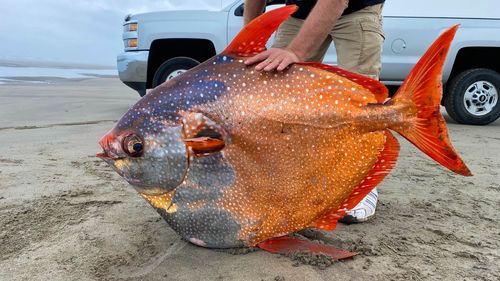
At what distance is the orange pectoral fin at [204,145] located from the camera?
63.5 inches

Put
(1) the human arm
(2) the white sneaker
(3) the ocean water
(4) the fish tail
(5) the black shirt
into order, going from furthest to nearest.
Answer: (3) the ocean water, (5) the black shirt, (2) the white sneaker, (1) the human arm, (4) the fish tail

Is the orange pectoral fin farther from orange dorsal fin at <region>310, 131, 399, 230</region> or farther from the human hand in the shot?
orange dorsal fin at <region>310, 131, 399, 230</region>

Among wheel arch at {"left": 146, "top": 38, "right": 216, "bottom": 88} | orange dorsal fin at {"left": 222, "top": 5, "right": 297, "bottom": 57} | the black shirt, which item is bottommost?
wheel arch at {"left": 146, "top": 38, "right": 216, "bottom": 88}

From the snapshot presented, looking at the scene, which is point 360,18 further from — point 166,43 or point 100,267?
point 166,43

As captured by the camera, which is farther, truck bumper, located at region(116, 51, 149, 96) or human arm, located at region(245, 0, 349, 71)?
truck bumper, located at region(116, 51, 149, 96)

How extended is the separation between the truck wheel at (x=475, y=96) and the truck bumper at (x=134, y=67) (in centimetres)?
454

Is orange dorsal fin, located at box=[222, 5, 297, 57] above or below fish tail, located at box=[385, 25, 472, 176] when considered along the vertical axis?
above

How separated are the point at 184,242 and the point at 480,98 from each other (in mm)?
5789

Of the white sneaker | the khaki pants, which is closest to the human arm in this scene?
the khaki pants

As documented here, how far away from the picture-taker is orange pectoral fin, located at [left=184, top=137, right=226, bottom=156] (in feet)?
5.29

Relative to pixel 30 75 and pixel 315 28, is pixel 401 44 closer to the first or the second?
pixel 315 28

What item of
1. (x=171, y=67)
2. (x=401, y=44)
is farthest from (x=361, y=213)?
(x=171, y=67)

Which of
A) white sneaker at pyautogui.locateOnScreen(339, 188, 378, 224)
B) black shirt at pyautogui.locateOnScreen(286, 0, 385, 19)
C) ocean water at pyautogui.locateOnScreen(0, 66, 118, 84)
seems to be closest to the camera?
white sneaker at pyautogui.locateOnScreen(339, 188, 378, 224)

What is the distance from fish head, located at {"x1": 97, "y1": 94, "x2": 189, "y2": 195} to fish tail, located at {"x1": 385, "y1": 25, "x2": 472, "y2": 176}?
2.76 feet
